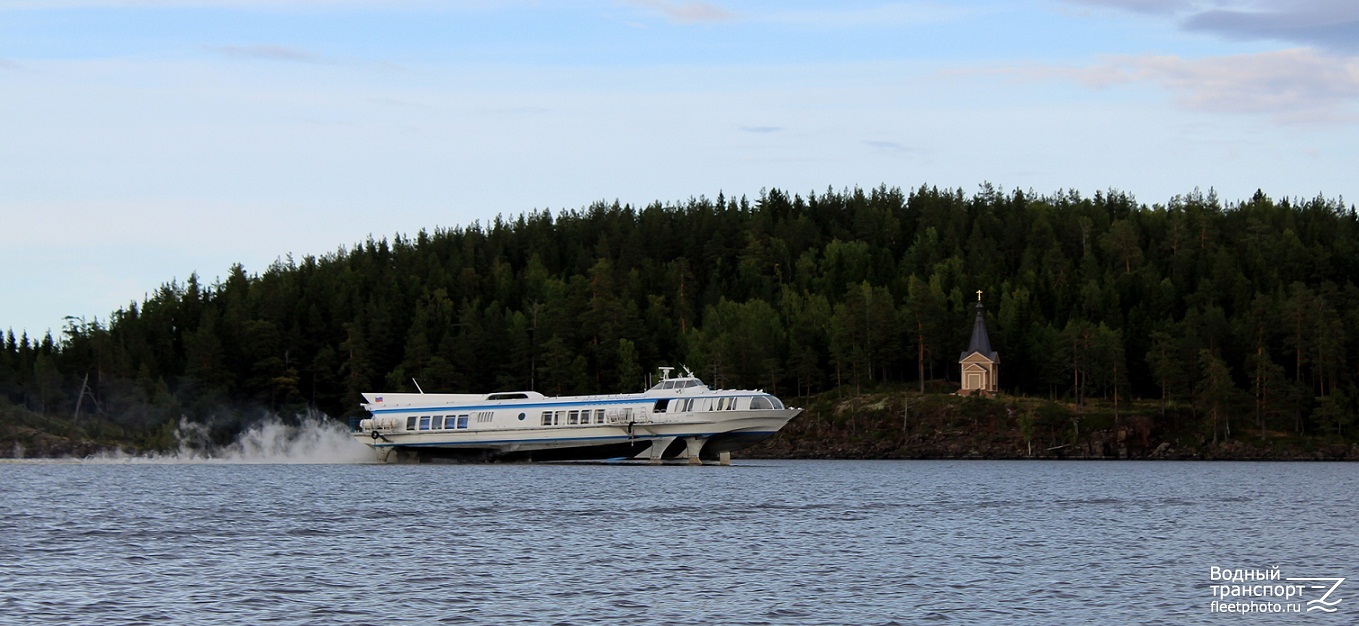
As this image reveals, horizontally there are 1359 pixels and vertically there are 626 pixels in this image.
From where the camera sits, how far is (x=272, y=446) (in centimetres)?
15762

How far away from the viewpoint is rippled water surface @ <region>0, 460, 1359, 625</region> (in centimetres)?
3888

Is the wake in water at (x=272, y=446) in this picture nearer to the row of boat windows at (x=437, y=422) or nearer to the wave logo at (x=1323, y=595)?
the row of boat windows at (x=437, y=422)

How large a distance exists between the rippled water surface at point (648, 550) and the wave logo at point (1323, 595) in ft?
1.37

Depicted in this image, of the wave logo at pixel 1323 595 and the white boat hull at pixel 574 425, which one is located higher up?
the white boat hull at pixel 574 425

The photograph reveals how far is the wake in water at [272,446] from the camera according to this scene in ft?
431

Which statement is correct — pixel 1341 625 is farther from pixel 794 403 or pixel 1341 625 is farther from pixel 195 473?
pixel 794 403

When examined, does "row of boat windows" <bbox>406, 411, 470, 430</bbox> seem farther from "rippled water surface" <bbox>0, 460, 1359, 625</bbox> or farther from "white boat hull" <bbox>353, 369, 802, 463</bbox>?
"rippled water surface" <bbox>0, 460, 1359, 625</bbox>

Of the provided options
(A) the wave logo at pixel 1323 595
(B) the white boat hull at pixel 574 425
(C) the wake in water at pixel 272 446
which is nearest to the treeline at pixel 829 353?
→ (C) the wake in water at pixel 272 446

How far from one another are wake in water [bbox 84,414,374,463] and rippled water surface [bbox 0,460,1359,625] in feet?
130

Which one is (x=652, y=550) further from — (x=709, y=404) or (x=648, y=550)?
(x=709, y=404)

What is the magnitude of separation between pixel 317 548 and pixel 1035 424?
379 ft

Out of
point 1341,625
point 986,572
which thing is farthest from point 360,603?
point 1341,625

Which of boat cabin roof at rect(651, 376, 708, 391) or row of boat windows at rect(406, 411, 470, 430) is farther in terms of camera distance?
row of boat windows at rect(406, 411, 470, 430)

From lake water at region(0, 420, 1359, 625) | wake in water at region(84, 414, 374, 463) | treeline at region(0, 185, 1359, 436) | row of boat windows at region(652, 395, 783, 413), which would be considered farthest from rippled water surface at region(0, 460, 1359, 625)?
treeline at region(0, 185, 1359, 436)
